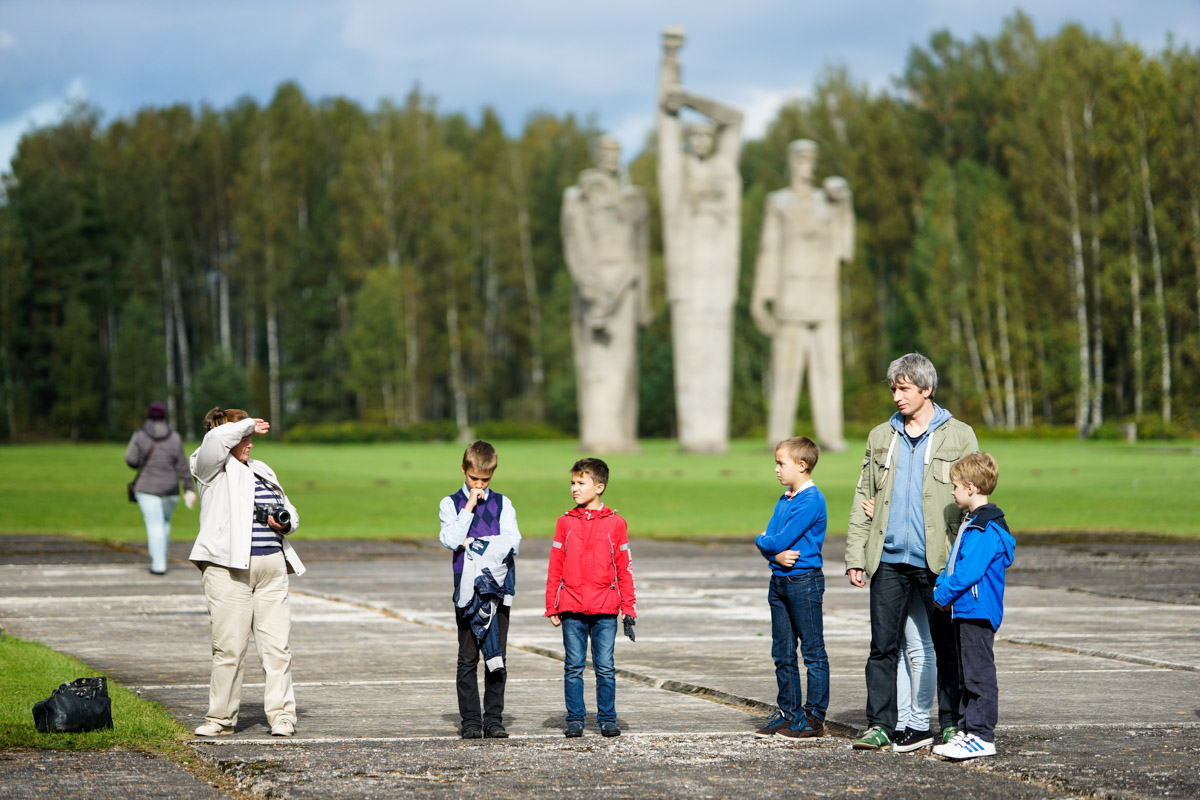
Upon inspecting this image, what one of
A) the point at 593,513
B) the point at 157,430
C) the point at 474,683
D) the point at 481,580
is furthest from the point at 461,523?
the point at 157,430

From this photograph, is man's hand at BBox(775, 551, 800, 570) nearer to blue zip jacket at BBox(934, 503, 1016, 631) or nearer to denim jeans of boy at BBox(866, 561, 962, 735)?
denim jeans of boy at BBox(866, 561, 962, 735)

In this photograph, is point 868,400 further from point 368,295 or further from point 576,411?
point 368,295

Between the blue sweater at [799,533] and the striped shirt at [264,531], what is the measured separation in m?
2.47

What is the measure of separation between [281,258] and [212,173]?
7.73m

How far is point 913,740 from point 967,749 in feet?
1.23

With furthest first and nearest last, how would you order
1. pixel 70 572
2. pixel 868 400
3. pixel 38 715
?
pixel 868 400 → pixel 70 572 → pixel 38 715

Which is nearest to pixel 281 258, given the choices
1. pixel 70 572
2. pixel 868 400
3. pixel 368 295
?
pixel 368 295

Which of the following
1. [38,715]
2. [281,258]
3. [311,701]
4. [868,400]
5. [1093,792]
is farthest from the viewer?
[281,258]

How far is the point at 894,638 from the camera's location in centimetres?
685

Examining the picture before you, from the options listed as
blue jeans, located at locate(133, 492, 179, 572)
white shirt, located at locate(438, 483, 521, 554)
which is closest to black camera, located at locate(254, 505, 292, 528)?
white shirt, located at locate(438, 483, 521, 554)

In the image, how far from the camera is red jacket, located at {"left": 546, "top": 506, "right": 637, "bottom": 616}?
7.15m

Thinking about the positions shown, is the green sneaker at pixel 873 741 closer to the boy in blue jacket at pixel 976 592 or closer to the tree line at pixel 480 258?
the boy in blue jacket at pixel 976 592

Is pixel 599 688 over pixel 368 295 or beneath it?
beneath

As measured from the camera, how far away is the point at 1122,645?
33.4ft
